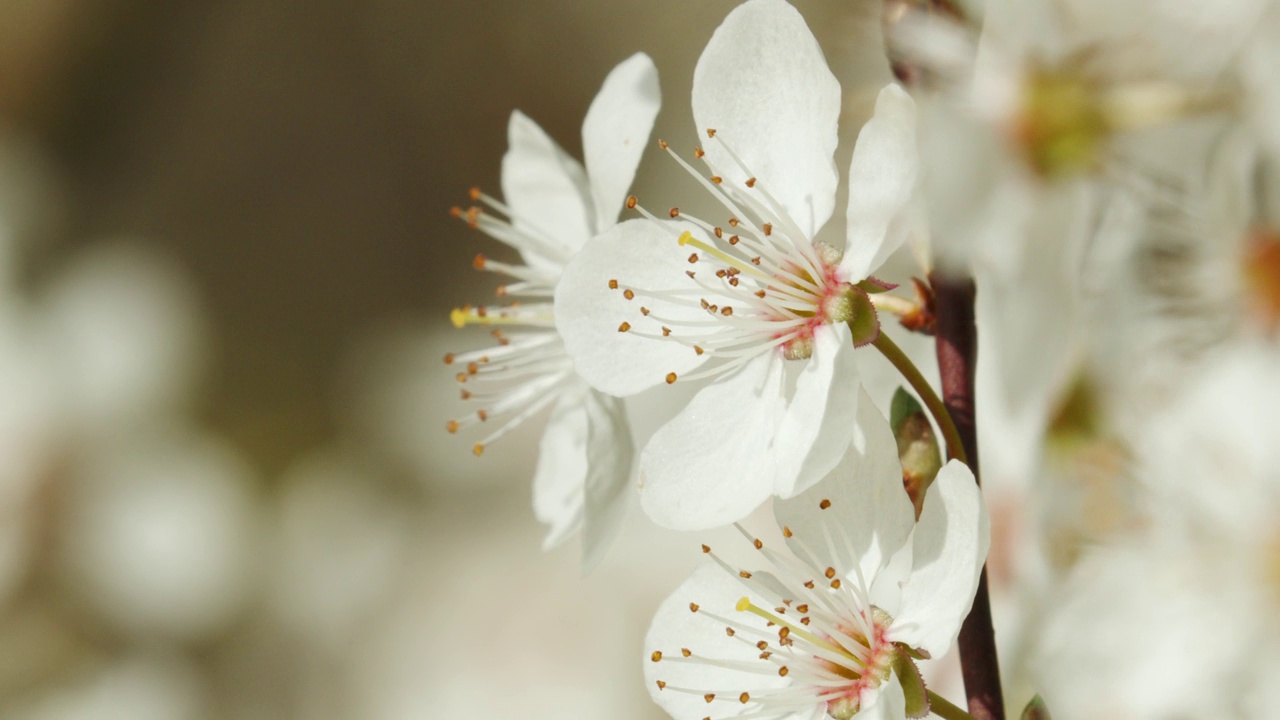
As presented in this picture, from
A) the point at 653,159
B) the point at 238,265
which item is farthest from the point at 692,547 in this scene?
the point at 238,265

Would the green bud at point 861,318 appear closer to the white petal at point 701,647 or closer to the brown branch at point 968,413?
the brown branch at point 968,413

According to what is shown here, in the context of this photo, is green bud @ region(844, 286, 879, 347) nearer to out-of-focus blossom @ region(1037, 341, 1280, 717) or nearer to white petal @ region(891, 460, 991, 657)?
white petal @ region(891, 460, 991, 657)

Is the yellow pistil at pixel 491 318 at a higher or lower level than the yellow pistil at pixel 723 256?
lower

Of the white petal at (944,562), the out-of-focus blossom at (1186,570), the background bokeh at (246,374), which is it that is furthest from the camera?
the background bokeh at (246,374)

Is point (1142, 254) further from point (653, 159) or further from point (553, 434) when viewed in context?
point (653, 159)

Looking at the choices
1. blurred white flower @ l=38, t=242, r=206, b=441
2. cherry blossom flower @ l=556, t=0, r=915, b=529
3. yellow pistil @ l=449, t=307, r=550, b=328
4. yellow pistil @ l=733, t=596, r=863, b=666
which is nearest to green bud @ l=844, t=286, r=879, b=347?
cherry blossom flower @ l=556, t=0, r=915, b=529

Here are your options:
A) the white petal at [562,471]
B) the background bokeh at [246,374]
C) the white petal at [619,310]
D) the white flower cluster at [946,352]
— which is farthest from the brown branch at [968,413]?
the background bokeh at [246,374]

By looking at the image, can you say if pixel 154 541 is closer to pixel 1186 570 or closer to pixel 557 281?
pixel 557 281
